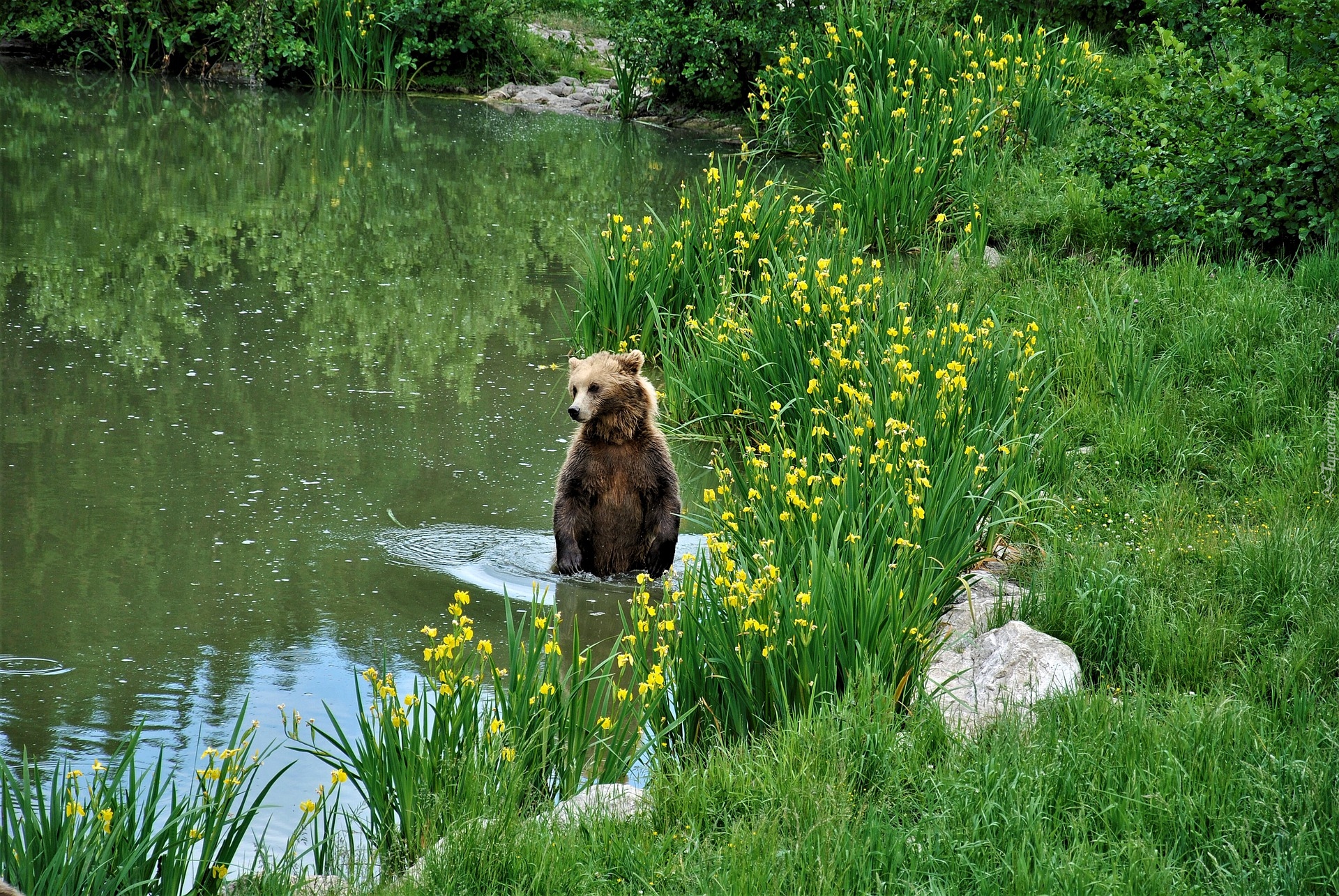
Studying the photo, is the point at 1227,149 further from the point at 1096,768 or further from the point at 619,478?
the point at 1096,768

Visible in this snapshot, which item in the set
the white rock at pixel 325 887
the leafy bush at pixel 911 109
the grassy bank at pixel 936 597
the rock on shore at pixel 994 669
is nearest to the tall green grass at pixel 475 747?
the grassy bank at pixel 936 597

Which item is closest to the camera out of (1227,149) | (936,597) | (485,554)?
(936,597)

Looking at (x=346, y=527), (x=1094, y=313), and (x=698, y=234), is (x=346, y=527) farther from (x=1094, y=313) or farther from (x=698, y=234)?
(x=1094, y=313)

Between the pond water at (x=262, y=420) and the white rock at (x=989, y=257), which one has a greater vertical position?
the white rock at (x=989, y=257)

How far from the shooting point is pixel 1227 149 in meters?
8.17

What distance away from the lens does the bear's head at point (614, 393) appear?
20.6 ft

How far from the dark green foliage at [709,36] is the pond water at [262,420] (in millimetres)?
3012

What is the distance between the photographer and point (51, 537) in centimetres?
595

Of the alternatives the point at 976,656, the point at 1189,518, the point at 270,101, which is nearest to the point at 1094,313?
the point at 1189,518

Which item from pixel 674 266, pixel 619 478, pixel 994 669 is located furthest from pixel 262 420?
pixel 994 669

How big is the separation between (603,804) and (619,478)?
2.85 m

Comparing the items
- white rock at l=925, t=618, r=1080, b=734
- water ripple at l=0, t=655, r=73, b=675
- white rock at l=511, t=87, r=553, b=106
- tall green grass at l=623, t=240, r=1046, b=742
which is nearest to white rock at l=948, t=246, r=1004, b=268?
tall green grass at l=623, t=240, r=1046, b=742

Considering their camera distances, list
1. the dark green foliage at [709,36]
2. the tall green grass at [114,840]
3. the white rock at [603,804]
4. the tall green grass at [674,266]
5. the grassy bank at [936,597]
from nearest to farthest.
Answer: the tall green grass at [114,840] < the grassy bank at [936,597] < the white rock at [603,804] < the tall green grass at [674,266] < the dark green foliage at [709,36]

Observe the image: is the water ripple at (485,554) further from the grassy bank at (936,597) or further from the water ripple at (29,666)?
the water ripple at (29,666)
